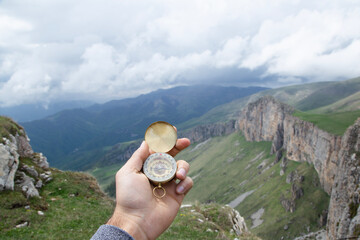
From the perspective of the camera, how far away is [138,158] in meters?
7.21

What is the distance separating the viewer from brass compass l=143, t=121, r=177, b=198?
282 inches

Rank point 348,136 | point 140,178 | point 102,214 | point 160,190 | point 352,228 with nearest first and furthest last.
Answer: point 140,178, point 160,190, point 102,214, point 352,228, point 348,136

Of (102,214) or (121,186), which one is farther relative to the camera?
(102,214)

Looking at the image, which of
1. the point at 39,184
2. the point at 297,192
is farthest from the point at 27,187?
the point at 297,192

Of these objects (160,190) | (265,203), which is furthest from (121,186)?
(265,203)

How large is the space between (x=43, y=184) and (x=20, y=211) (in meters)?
7.06

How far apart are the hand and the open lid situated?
57cm

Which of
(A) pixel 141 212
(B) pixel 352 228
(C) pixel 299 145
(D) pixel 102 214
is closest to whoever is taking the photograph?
(A) pixel 141 212

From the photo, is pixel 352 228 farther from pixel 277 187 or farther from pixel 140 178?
pixel 277 187

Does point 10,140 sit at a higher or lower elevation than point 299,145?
higher

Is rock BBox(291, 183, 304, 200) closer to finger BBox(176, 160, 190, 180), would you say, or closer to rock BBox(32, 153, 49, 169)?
rock BBox(32, 153, 49, 169)

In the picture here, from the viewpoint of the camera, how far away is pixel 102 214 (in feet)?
64.4

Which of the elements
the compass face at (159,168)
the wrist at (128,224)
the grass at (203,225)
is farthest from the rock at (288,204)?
the wrist at (128,224)

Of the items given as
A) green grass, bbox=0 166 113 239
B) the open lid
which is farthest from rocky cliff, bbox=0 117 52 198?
the open lid
